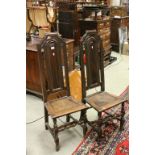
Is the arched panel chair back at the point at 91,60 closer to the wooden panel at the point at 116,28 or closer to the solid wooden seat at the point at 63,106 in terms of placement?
the solid wooden seat at the point at 63,106

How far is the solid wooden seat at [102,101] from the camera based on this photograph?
252 centimetres

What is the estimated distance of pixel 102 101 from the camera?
2.67m

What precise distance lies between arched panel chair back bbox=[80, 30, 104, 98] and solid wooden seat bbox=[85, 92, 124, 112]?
129 mm

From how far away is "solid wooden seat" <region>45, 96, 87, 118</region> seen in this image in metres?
2.38

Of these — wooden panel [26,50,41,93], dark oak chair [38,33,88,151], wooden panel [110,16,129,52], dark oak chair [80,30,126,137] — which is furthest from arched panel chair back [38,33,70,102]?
wooden panel [110,16,129,52]

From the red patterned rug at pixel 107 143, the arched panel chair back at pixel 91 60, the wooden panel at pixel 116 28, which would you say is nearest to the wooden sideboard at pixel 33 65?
the arched panel chair back at pixel 91 60

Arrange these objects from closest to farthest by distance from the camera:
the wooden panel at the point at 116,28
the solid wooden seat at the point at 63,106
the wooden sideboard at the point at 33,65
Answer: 1. the solid wooden seat at the point at 63,106
2. the wooden sideboard at the point at 33,65
3. the wooden panel at the point at 116,28

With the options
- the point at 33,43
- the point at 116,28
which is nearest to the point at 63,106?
the point at 33,43

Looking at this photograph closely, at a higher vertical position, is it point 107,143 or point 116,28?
point 116,28

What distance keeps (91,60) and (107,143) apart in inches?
38.8

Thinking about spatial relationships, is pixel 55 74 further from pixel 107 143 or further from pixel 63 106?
pixel 107 143

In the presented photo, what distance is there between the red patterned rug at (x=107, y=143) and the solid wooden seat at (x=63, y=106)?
16.6 inches
